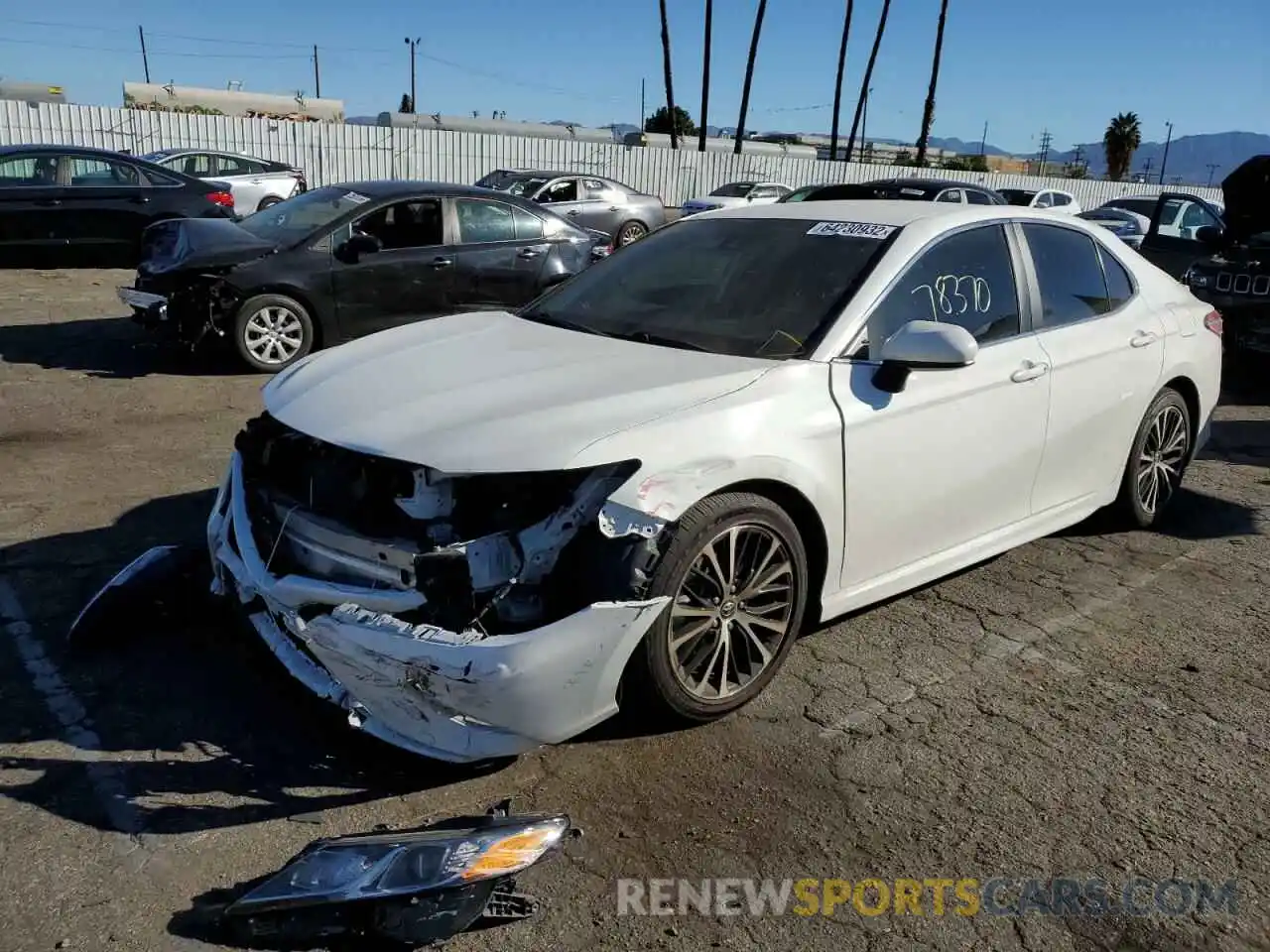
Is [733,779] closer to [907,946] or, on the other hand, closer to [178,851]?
[907,946]

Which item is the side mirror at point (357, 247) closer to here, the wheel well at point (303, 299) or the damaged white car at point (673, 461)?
the wheel well at point (303, 299)

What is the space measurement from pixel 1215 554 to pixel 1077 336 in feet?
5.06

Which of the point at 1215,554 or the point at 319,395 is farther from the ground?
the point at 319,395

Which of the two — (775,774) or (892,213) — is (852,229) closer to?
(892,213)

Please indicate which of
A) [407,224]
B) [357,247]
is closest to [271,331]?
[357,247]

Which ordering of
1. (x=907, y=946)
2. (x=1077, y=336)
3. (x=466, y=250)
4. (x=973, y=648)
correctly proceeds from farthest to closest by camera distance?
(x=466, y=250) < (x=1077, y=336) < (x=973, y=648) < (x=907, y=946)

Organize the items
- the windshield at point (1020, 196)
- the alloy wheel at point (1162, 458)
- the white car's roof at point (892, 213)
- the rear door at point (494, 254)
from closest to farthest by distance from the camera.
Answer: the white car's roof at point (892, 213) → the alloy wheel at point (1162, 458) → the rear door at point (494, 254) → the windshield at point (1020, 196)

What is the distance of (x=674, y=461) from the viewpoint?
3.08 metres

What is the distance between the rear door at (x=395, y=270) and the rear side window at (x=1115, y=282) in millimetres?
5455

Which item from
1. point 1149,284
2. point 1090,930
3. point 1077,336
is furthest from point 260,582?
point 1149,284

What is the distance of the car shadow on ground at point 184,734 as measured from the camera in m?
2.95

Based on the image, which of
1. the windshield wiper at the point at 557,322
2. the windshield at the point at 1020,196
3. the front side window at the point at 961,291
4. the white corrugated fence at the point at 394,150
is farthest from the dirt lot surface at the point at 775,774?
the white corrugated fence at the point at 394,150

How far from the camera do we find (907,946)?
8.24 feet

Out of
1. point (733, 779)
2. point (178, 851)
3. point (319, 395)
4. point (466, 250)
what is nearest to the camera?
point (178, 851)
